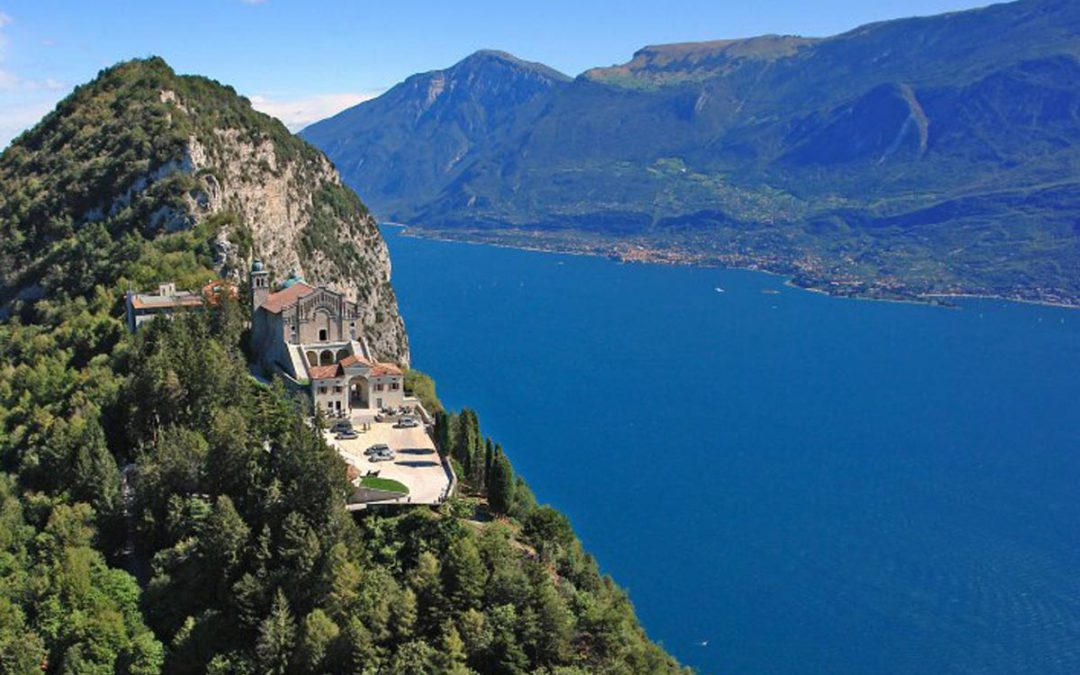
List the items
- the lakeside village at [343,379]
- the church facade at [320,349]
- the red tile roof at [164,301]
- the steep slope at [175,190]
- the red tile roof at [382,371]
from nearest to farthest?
the lakeside village at [343,379] → the church facade at [320,349] → the red tile roof at [382,371] → the red tile roof at [164,301] → the steep slope at [175,190]

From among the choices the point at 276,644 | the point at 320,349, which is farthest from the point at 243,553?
the point at 320,349

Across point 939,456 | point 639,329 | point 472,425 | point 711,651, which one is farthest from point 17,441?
point 639,329

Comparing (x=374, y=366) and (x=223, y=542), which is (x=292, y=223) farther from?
(x=223, y=542)

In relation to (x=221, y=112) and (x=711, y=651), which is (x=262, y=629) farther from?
(x=221, y=112)

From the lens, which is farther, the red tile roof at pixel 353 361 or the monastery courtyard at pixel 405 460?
the red tile roof at pixel 353 361

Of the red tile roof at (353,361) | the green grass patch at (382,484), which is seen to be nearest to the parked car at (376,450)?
the green grass patch at (382,484)

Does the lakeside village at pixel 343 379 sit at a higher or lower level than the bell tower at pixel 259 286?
lower

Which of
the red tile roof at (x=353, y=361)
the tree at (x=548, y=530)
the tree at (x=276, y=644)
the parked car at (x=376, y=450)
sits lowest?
the tree at (x=276, y=644)

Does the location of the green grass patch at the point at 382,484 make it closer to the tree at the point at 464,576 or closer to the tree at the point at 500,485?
the tree at the point at 500,485
